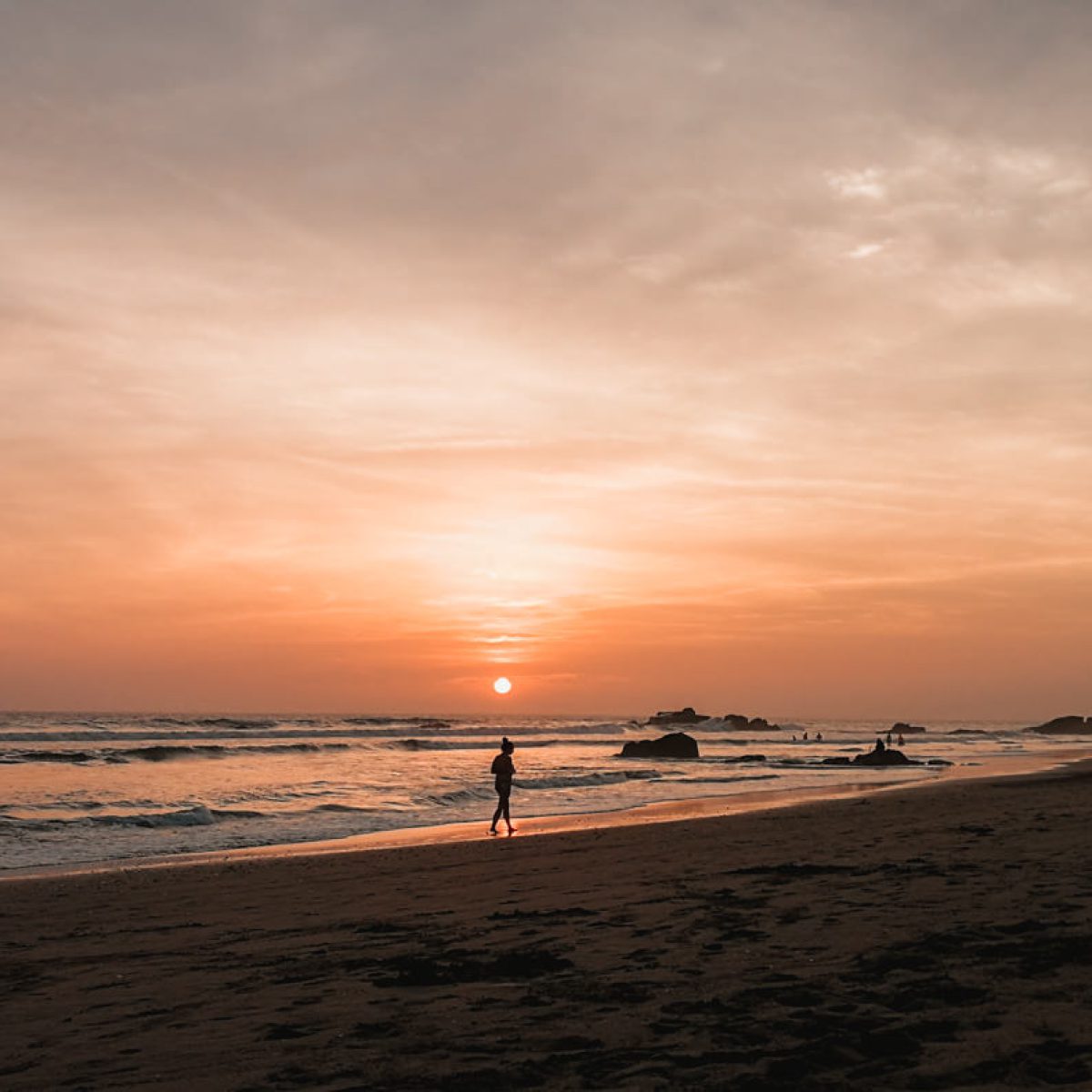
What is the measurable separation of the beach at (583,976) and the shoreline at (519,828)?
3429 mm

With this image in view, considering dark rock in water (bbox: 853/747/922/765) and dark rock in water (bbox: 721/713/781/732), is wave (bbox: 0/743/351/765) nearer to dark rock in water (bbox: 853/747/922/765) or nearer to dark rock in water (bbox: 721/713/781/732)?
dark rock in water (bbox: 853/747/922/765)

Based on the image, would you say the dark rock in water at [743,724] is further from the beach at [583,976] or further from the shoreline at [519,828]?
the beach at [583,976]

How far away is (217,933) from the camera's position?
428 inches

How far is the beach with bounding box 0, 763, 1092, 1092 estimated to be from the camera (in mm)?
5484

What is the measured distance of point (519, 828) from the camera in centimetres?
2420

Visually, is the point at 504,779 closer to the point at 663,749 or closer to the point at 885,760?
the point at 885,760

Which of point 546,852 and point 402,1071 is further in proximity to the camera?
point 546,852

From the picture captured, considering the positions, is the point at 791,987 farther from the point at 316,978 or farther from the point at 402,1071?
the point at 316,978

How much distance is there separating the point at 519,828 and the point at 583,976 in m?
17.1

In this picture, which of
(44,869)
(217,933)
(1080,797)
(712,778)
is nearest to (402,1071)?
(217,933)

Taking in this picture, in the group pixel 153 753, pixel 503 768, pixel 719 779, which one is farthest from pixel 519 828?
pixel 153 753

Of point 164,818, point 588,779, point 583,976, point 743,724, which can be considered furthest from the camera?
point 743,724

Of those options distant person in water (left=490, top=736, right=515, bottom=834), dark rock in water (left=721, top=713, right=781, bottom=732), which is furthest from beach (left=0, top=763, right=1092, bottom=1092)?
dark rock in water (left=721, top=713, right=781, bottom=732)

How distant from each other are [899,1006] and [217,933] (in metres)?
7.52
